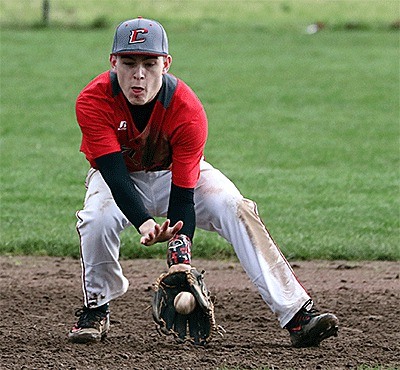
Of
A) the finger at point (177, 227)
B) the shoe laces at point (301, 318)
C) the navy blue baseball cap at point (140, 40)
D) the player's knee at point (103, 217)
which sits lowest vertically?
the shoe laces at point (301, 318)

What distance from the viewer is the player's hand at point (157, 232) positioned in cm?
480

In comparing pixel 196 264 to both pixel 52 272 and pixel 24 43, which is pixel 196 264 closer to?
pixel 52 272

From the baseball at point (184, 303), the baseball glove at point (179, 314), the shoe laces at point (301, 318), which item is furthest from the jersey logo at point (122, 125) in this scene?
the shoe laces at point (301, 318)

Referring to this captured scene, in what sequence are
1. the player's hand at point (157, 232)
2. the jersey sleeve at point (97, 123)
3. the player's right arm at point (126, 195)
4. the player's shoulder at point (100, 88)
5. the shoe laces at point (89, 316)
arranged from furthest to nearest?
1. the shoe laces at point (89, 316)
2. the player's shoulder at point (100, 88)
3. the jersey sleeve at point (97, 123)
4. the player's right arm at point (126, 195)
5. the player's hand at point (157, 232)

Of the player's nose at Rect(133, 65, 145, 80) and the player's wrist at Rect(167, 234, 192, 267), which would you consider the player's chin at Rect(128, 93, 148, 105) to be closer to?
the player's nose at Rect(133, 65, 145, 80)

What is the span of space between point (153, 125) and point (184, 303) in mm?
971

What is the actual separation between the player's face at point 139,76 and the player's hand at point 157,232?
0.68 metres

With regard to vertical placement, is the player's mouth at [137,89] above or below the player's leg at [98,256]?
above

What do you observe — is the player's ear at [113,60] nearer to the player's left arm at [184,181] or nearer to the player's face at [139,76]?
the player's face at [139,76]

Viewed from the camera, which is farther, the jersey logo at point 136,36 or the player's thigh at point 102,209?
the player's thigh at point 102,209

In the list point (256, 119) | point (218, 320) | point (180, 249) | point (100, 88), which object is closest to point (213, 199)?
point (180, 249)

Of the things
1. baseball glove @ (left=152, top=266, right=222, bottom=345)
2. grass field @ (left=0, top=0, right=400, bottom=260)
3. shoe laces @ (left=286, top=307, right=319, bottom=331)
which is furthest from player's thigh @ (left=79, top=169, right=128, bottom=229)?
grass field @ (left=0, top=0, right=400, bottom=260)

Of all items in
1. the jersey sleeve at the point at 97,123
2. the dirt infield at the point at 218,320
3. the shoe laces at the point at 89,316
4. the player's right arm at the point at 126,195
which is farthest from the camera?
the shoe laces at the point at 89,316

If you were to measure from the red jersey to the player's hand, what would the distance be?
320 millimetres
